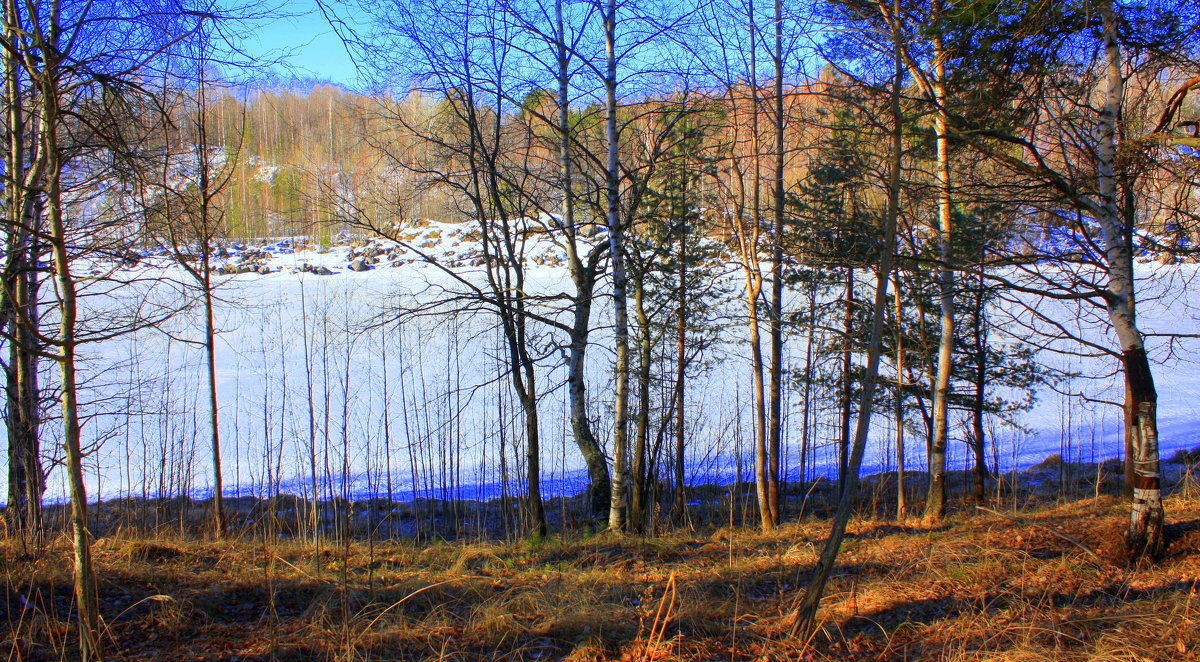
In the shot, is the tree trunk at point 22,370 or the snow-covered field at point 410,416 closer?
the tree trunk at point 22,370

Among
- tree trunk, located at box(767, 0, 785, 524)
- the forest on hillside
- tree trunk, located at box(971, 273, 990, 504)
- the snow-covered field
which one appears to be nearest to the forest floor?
the forest on hillside

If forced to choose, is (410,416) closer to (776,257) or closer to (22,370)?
(22,370)

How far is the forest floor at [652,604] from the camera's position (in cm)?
356

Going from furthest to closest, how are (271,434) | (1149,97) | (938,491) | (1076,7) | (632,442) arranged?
1. (271,434)
2. (632,442)
3. (938,491)
4. (1149,97)
5. (1076,7)

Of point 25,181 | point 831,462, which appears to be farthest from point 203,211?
point 831,462

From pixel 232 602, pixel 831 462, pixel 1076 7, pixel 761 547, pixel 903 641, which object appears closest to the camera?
pixel 903 641

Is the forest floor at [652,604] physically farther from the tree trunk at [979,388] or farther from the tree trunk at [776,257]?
the tree trunk at [979,388]

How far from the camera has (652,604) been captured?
15.1 ft

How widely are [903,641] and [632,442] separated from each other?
896 centimetres

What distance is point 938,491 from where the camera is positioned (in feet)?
26.9

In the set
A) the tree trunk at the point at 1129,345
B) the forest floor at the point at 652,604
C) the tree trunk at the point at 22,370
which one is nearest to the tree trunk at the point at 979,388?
the forest floor at the point at 652,604

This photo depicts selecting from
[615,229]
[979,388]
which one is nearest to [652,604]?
[615,229]

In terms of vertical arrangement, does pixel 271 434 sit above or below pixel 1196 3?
below

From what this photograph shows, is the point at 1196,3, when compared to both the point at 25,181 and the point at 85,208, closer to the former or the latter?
the point at 25,181
